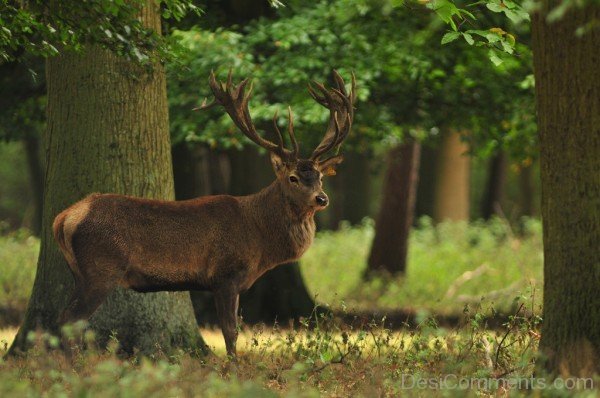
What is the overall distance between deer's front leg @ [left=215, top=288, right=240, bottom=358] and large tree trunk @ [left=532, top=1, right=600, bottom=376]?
3114 mm

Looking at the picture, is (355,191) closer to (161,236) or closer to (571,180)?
(161,236)

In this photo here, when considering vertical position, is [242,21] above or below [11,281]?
above

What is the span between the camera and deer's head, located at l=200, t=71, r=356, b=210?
10031 millimetres

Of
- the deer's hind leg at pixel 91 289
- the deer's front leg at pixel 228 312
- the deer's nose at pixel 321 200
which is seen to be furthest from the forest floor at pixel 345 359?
the deer's nose at pixel 321 200

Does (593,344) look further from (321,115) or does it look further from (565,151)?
(321,115)

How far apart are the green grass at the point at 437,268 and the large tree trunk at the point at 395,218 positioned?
345 millimetres

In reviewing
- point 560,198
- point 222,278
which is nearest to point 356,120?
point 222,278

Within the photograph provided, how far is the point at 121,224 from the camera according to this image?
30.5 feet

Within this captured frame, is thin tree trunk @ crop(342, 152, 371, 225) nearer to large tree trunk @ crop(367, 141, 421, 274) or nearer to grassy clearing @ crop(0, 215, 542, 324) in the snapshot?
grassy clearing @ crop(0, 215, 542, 324)

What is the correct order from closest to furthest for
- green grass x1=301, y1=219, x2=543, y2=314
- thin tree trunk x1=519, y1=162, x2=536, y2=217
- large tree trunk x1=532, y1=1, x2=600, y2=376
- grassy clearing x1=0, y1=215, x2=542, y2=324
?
large tree trunk x1=532, y1=1, x2=600, y2=376 → grassy clearing x1=0, y1=215, x2=542, y2=324 → green grass x1=301, y1=219, x2=543, y2=314 → thin tree trunk x1=519, y1=162, x2=536, y2=217

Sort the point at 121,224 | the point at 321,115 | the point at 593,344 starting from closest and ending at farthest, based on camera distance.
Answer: the point at 593,344 < the point at 121,224 < the point at 321,115

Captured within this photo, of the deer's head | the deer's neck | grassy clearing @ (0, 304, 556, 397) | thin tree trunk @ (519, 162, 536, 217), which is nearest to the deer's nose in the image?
the deer's head

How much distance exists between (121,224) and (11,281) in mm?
9549

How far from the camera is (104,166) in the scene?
9.95m
